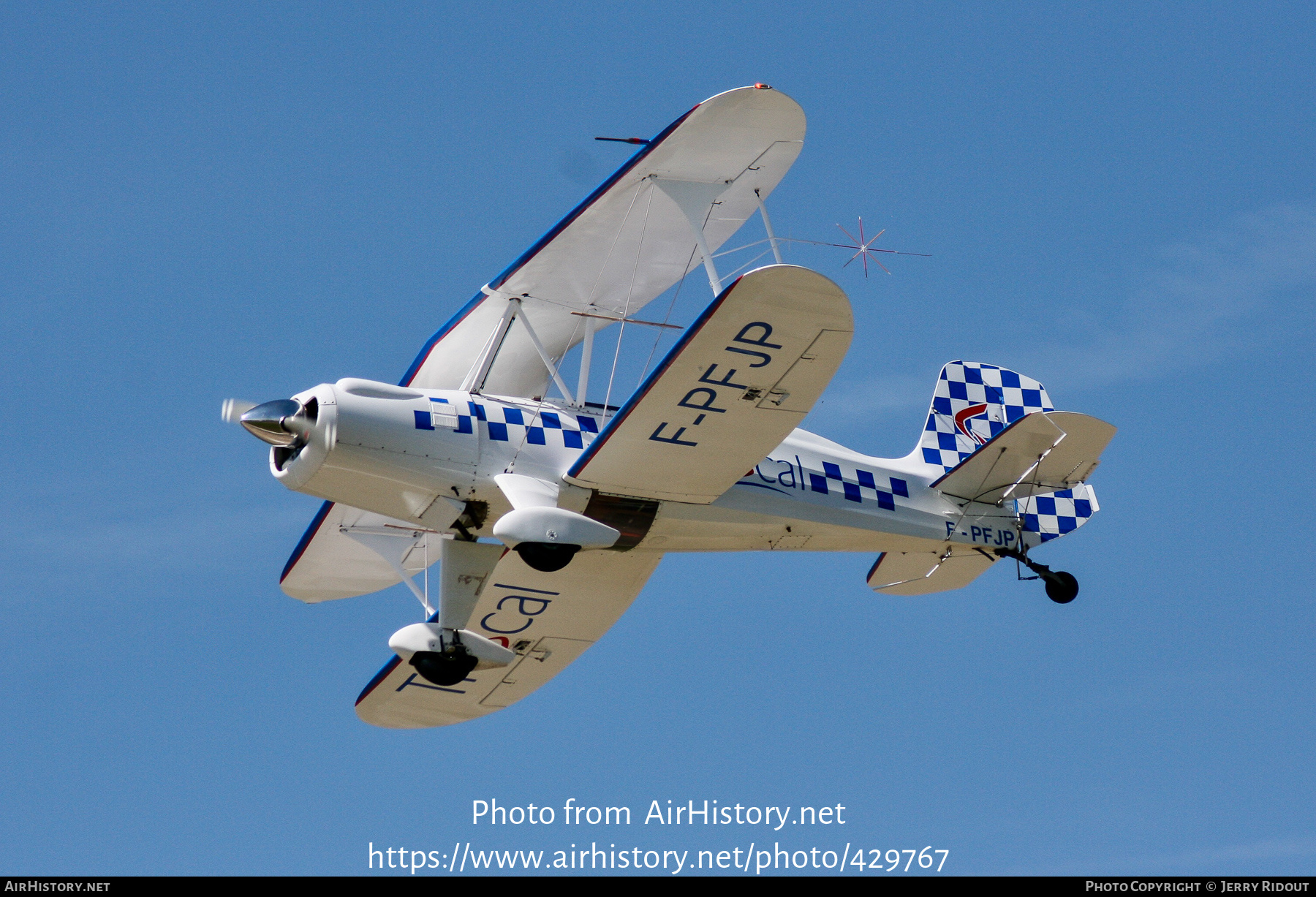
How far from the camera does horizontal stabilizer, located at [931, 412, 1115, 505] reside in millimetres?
15312

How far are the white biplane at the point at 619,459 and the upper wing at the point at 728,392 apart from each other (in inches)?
0.7

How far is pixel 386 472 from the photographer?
13.9m

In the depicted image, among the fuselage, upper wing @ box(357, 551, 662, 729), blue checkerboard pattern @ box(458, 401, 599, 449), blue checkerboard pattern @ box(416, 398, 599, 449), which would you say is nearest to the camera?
the fuselage

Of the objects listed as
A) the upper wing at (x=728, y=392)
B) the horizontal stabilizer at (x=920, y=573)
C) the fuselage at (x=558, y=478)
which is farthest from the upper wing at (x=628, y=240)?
the horizontal stabilizer at (x=920, y=573)

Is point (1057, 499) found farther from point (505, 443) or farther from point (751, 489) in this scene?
point (505, 443)

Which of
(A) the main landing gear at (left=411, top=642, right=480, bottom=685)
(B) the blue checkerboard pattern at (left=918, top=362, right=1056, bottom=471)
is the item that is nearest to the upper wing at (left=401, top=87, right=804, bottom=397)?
(A) the main landing gear at (left=411, top=642, right=480, bottom=685)

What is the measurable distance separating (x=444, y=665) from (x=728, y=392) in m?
3.49

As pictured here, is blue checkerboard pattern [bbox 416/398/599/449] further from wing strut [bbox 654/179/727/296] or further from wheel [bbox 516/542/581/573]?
wing strut [bbox 654/179/727/296]

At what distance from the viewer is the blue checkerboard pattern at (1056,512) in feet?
54.5

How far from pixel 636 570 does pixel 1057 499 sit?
4172mm

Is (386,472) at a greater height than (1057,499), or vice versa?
(1057,499)

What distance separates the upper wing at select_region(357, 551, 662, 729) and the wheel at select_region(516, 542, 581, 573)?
1864mm
